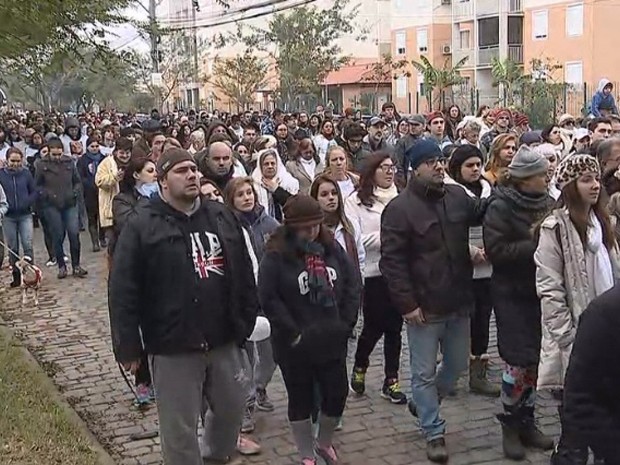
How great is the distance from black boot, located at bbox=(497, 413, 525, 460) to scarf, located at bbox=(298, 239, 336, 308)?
134 centimetres

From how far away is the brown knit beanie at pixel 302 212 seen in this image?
5238 millimetres

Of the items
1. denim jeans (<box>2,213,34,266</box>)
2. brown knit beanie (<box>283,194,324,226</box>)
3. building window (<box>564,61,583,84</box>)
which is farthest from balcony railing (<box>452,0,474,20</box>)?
brown knit beanie (<box>283,194,324,226</box>)

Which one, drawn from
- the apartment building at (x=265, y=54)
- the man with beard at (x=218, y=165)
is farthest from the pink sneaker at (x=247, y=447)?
the apartment building at (x=265, y=54)

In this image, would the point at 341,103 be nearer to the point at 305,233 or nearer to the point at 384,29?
the point at 384,29

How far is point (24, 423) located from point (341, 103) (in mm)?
49323

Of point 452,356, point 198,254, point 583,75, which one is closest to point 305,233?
point 198,254

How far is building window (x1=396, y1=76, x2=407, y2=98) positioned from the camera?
161ft

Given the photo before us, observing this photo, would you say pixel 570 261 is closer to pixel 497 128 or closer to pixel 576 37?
pixel 497 128

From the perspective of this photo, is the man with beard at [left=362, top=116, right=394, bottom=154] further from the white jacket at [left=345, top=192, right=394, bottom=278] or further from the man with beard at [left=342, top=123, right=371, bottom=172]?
the white jacket at [left=345, top=192, right=394, bottom=278]

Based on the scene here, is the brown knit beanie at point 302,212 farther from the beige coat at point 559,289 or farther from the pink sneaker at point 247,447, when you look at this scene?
the pink sneaker at point 247,447

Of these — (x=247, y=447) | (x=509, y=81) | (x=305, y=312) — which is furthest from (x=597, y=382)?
(x=509, y=81)

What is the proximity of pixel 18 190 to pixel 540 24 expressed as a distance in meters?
34.4

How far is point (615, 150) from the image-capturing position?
267 inches

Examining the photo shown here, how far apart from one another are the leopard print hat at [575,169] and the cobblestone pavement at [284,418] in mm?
1796
